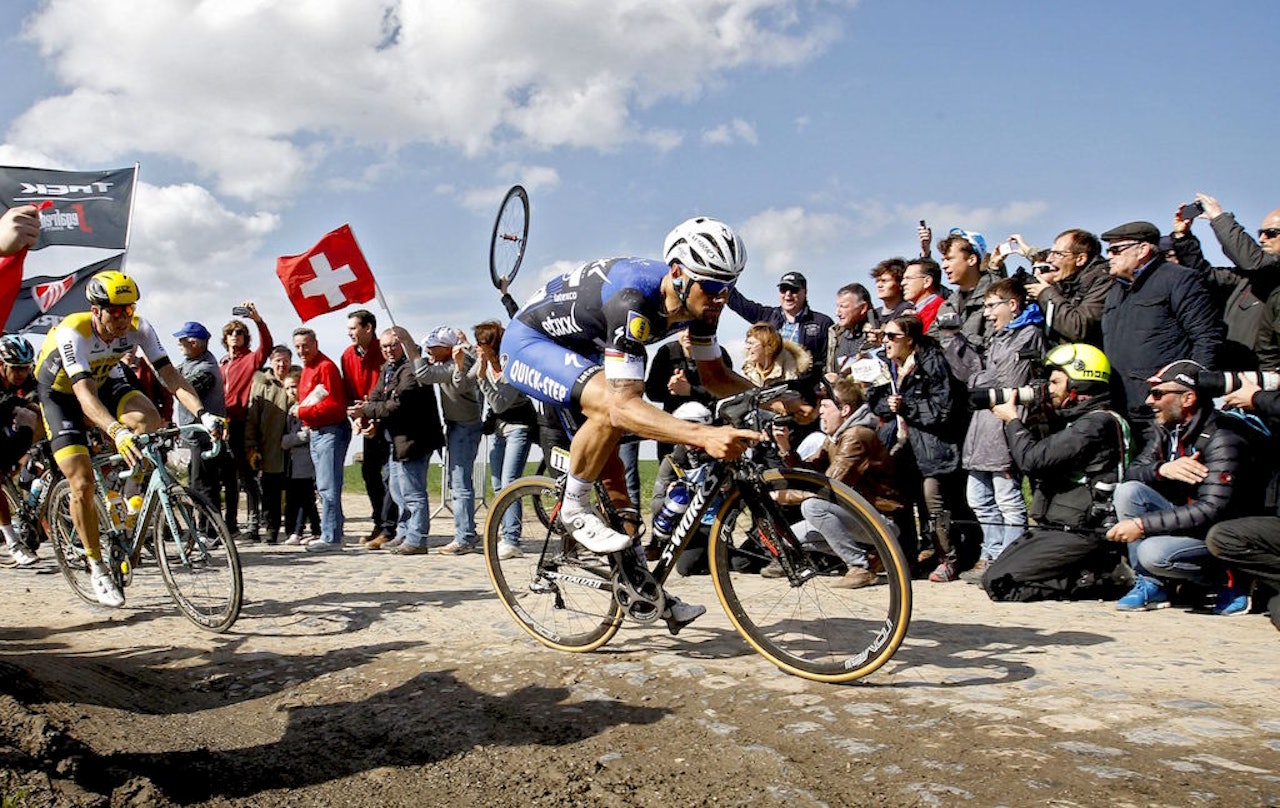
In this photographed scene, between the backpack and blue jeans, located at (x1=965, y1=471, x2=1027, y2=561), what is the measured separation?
1038mm

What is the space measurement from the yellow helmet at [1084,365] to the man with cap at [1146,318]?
0.20 m

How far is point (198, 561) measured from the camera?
21.0 feet

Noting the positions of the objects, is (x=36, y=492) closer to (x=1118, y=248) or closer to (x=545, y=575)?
(x=545, y=575)

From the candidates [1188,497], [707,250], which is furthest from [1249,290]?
[707,250]

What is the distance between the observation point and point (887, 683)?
14.9 ft

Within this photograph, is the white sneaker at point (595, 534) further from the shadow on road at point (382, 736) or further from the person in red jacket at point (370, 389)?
the person in red jacket at point (370, 389)

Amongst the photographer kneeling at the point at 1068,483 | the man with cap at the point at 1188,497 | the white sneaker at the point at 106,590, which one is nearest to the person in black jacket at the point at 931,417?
the photographer kneeling at the point at 1068,483

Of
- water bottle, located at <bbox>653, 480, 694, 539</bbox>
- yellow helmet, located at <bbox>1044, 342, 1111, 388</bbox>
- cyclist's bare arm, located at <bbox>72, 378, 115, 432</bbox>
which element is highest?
yellow helmet, located at <bbox>1044, 342, 1111, 388</bbox>

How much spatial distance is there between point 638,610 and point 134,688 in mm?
2548

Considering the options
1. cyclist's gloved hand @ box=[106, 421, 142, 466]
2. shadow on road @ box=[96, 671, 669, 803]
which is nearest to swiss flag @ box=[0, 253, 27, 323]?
shadow on road @ box=[96, 671, 669, 803]

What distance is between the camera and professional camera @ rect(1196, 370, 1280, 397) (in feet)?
20.2

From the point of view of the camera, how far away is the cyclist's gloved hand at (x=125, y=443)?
652 cm

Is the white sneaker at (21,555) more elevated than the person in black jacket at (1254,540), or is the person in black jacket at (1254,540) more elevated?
the person in black jacket at (1254,540)

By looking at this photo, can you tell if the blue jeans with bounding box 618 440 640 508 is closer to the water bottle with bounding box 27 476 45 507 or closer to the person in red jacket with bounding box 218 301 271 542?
the person in red jacket with bounding box 218 301 271 542
